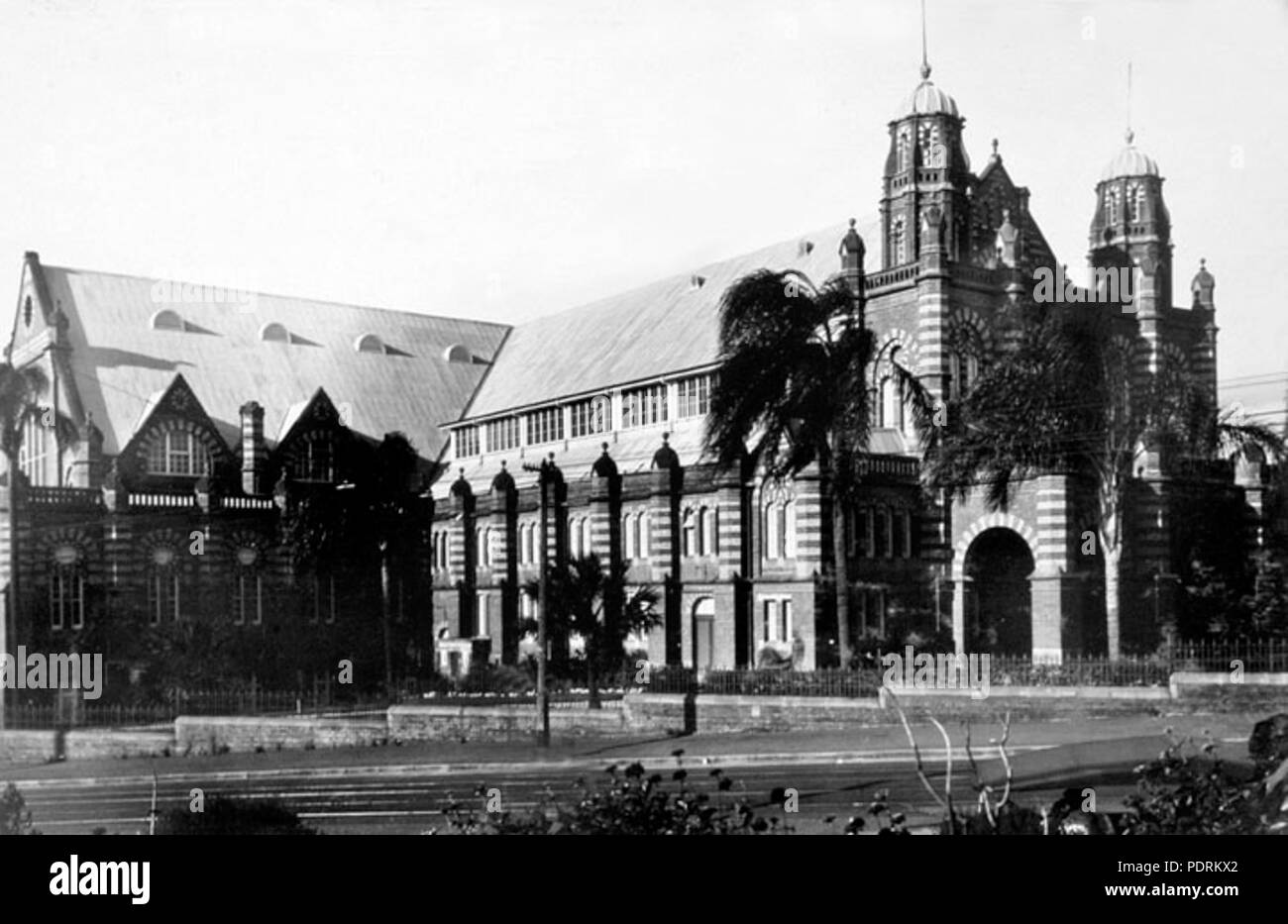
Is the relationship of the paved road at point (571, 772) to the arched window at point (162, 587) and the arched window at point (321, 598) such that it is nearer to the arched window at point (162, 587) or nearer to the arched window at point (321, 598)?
the arched window at point (321, 598)

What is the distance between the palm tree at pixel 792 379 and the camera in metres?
11.5

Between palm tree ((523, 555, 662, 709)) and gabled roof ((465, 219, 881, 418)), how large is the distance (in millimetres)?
1955

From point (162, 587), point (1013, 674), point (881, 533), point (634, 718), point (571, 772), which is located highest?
point (881, 533)

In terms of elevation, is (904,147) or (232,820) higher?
(904,147)

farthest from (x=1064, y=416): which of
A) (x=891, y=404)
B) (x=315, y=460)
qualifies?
(x=315, y=460)

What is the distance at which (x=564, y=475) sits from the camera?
12.9 m

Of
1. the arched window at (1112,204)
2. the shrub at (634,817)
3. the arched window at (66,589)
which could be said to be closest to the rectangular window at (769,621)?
the shrub at (634,817)

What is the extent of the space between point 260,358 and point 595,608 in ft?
13.6

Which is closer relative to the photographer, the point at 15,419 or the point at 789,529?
the point at 789,529

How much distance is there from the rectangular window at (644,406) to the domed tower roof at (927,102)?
362 cm

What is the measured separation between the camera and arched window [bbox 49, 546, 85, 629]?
11.9 metres

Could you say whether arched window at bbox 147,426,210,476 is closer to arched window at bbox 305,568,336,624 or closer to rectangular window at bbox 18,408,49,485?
rectangular window at bbox 18,408,49,485

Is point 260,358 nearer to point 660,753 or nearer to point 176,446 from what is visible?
point 176,446

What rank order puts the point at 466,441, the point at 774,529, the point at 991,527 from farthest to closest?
1. the point at 466,441
2. the point at 774,529
3. the point at 991,527
